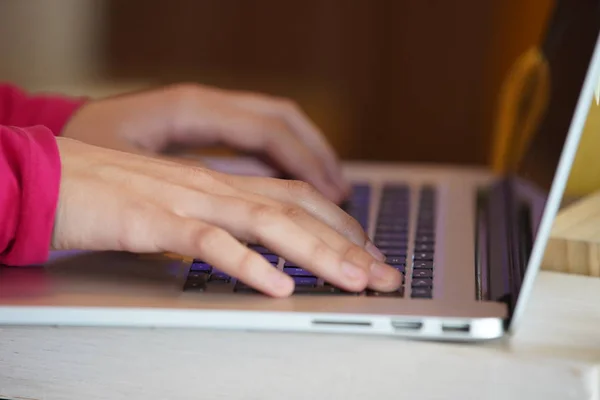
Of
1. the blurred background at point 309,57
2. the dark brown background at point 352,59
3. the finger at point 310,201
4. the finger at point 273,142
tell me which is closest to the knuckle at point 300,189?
the finger at point 310,201

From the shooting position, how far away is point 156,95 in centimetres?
78

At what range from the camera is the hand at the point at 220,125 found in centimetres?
75

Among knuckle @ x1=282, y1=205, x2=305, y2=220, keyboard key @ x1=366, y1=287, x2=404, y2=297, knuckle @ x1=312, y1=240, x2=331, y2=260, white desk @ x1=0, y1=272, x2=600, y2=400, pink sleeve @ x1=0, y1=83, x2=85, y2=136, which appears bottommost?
white desk @ x1=0, y1=272, x2=600, y2=400

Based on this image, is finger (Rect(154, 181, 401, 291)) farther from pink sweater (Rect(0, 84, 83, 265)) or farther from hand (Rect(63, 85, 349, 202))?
hand (Rect(63, 85, 349, 202))

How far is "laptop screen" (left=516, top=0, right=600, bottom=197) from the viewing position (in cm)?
49

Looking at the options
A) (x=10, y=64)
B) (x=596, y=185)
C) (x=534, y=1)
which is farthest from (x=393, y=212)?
(x=10, y=64)

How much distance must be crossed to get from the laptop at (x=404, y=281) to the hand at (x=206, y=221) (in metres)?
0.02

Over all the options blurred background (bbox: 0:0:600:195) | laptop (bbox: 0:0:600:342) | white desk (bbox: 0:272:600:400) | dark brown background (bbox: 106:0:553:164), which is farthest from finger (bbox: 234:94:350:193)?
blurred background (bbox: 0:0:600:195)

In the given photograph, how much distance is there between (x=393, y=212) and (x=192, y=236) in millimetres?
253

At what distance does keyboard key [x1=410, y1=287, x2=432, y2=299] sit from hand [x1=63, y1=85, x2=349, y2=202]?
264 mm

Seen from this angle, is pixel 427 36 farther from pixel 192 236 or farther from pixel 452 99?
pixel 192 236

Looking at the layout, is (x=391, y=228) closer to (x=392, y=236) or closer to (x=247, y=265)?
(x=392, y=236)

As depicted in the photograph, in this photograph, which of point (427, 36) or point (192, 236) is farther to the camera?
point (427, 36)

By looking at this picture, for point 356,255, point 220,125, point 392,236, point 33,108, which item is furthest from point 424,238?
point 33,108
